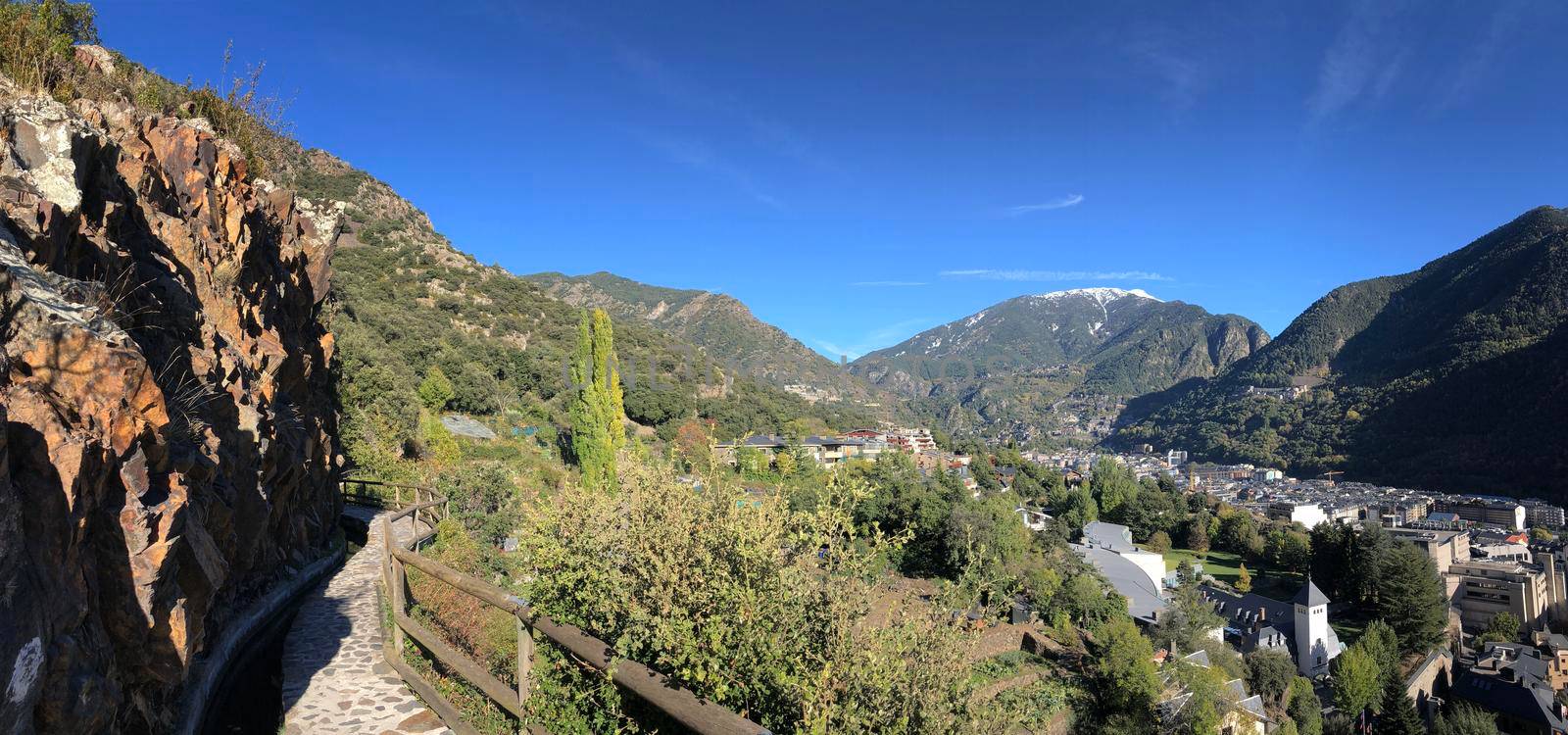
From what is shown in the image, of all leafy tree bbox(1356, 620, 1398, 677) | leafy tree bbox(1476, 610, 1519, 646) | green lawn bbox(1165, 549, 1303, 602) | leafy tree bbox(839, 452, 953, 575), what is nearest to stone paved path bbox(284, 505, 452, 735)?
leafy tree bbox(839, 452, 953, 575)

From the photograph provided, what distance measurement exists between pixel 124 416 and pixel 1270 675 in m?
33.4

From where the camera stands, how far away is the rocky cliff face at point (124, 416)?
7.78 feet

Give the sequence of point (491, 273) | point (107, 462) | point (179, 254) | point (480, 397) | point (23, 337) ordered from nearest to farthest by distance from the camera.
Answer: point (23, 337) < point (107, 462) < point (179, 254) < point (480, 397) < point (491, 273)

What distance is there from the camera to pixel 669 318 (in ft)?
417

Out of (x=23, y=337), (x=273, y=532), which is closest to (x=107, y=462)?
(x=23, y=337)

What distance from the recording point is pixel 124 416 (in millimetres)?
3182

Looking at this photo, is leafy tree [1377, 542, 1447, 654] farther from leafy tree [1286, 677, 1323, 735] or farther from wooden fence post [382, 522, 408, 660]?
wooden fence post [382, 522, 408, 660]

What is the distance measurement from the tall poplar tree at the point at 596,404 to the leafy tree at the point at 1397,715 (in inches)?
1109

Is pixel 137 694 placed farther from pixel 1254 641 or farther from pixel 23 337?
pixel 1254 641

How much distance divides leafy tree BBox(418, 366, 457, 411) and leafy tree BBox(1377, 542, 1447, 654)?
4292 cm

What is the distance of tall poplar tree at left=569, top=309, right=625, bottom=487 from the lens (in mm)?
26109

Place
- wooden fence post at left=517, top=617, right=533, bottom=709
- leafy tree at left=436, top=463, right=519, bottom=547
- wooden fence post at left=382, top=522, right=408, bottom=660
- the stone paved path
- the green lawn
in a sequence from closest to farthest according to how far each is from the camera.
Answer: wooden fence post at left=517, top=617, right=533, bottom=709, the stone paved path, wooden fence post at left=382, top=522, right=408, bottom=660, leafy tree at left=436, top=463, right=519, bottom=547, the green lawn

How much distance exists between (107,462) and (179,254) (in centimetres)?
492

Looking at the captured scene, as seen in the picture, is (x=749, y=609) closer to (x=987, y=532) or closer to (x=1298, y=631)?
(x=987, y=532)
